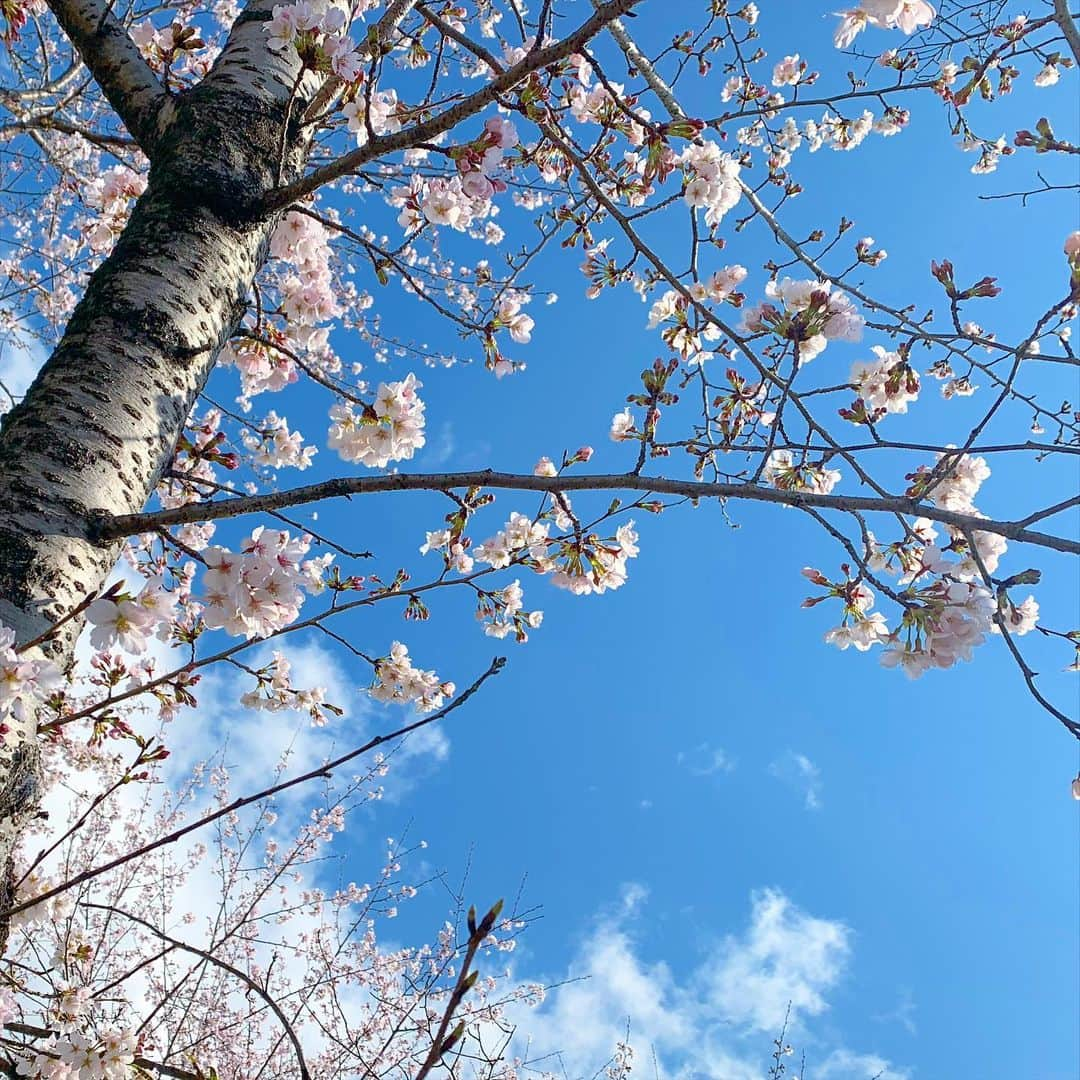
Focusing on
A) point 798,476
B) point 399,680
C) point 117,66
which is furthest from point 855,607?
point 117,66

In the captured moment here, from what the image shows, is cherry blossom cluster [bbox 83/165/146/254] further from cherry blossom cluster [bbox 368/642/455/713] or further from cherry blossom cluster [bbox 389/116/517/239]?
cherry blossom cluster [bbox 368/642/455/713]

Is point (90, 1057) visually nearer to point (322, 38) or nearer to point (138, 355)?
point (138, 355)

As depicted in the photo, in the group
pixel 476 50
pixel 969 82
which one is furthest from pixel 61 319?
pixel 969 82

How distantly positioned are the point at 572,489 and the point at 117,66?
167 cm

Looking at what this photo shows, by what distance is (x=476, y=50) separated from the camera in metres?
2.42

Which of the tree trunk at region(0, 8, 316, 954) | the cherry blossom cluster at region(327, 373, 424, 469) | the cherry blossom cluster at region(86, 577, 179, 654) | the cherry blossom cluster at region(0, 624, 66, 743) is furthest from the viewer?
the cherry blossom cluster at region(327, 373, 424, 469)

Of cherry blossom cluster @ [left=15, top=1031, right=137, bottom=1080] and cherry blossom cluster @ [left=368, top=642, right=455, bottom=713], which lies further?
cherry blossom cluster @ [left=368, top=642, right=455, bottom=713]

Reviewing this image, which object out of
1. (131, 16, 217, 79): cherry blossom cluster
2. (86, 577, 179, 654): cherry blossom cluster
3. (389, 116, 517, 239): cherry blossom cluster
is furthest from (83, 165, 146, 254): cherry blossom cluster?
(86, 577, 179, 654): cherry blossom cluster

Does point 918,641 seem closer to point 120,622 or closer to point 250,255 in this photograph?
point 120,622

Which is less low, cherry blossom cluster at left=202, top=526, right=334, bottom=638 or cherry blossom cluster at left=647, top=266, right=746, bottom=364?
cherry blossom cluster at left=647, top=266, right=746, bottom=364

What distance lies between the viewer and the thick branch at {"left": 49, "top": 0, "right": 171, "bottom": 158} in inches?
69.9

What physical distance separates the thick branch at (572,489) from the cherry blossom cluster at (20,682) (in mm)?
231

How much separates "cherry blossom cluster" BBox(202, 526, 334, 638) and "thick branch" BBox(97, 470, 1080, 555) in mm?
167

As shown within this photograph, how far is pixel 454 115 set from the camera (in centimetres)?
153
